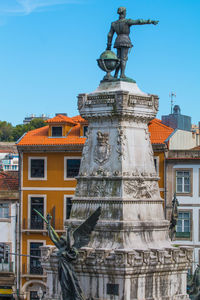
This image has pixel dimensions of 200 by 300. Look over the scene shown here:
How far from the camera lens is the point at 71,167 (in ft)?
213

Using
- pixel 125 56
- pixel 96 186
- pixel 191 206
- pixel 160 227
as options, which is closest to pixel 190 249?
pixel 160 227

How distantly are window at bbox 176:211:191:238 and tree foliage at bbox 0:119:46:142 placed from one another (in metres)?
89.0

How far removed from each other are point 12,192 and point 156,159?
399 inches

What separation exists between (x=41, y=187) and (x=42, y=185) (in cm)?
16

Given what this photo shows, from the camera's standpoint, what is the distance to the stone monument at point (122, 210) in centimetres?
3023

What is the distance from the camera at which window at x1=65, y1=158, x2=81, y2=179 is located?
6462 cm

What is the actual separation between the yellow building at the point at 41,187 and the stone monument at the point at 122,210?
32103 mm

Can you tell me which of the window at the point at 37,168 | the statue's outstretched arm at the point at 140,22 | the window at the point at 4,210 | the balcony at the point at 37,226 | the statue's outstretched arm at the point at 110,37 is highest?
the statue's outstretched arm at the point at 140,22

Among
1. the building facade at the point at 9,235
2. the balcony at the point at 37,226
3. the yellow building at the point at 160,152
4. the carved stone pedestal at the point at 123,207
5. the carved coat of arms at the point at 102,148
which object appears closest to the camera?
the carved stone pedestal at the point at 123,207

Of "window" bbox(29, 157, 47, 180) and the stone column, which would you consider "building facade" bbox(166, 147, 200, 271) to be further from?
the stone column

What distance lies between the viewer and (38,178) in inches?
2574

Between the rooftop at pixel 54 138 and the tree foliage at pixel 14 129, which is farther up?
the tree foliage at pixel 14 129

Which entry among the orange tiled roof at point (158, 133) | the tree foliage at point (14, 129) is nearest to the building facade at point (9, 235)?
the orange tiled roof at point (158, 133)

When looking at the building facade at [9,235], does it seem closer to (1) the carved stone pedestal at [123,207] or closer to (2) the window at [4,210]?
(2) the window at [4,210]
